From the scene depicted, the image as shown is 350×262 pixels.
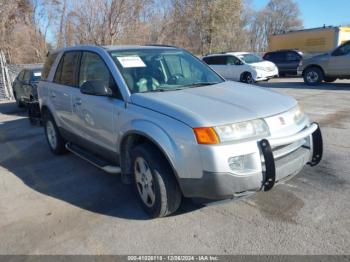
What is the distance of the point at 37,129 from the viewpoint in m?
8.06

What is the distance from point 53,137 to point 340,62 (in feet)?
35.7

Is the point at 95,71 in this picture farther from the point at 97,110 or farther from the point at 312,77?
the point at 312,77

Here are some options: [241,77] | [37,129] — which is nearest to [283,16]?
[241,77]

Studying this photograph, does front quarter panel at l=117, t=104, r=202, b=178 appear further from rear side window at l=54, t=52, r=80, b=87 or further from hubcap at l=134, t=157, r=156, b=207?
rear side window at l=54, t=52, r=80, b=87

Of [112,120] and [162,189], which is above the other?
[112,120]

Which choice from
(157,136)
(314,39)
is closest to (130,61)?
(157,136)

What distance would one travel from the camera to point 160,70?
4.03m

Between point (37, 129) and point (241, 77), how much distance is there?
33.6 ft

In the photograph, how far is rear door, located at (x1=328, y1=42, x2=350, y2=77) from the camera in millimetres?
12164

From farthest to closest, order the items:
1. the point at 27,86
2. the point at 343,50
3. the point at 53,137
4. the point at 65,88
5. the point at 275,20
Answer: the point at 275,20, the point at 343,50, the point at 27,86, the point at 53,137, the point at 65,88

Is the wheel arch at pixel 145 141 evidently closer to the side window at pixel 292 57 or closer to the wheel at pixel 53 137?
the wheel at pixel 53 137

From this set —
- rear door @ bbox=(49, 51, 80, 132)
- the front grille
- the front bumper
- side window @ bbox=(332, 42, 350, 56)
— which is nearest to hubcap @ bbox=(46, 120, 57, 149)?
rear door @ bbox=(49, 51, 80, 132)

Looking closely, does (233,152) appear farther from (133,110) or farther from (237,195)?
(133,110)

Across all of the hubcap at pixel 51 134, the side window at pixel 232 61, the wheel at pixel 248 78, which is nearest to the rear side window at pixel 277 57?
the side window at pixel 232 61
